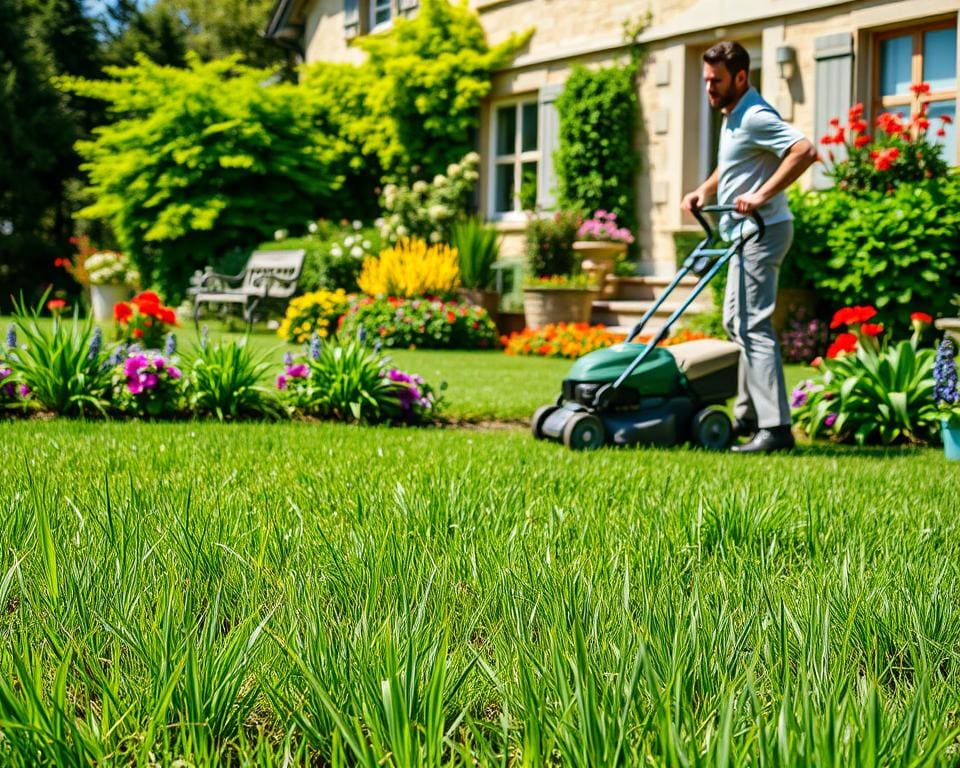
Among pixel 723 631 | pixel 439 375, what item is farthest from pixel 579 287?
pixel 723 631

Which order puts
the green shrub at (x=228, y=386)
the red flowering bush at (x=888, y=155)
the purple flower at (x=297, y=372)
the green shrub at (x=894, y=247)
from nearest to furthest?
the green shrub at (x=228, y=386), the purple flower at (x=297, y=372), the green shrub at (x=894, y=247), the red flowering bush at (x=888, y=155)

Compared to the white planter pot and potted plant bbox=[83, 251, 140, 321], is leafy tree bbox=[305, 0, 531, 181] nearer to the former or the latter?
potted plant bbox=[83, 251, 140, 321]

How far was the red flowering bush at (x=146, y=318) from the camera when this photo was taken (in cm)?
859

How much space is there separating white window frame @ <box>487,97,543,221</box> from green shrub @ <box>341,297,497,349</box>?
140 inches

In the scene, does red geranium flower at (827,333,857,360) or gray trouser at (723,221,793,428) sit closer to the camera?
gray trouser at (723,221,793,428)

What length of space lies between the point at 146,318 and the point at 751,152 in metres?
5.76

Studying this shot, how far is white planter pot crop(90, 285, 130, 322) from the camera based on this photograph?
18.7 metres

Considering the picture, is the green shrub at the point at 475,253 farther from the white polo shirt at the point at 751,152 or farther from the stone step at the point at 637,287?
the white polo shirt at the point at 751,152

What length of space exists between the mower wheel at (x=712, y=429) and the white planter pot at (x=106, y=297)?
49.9 feet

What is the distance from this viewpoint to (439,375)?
8586 mm

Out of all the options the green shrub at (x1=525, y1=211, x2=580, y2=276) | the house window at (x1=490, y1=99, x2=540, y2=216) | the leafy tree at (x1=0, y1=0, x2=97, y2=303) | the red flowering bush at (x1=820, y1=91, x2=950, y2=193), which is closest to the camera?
the red flowering bush at (x1=820, y1=91, x2=950, y2=193)

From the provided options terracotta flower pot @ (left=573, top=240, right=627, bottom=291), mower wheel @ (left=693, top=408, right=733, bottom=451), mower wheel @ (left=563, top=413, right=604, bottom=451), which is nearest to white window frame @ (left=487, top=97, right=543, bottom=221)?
terracotta flower pot @ (left=573, top=240, right=627, bottom=291)

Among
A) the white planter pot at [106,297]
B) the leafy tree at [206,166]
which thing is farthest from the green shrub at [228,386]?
the white planter pot at [106,297]

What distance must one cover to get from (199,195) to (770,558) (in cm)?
1559
